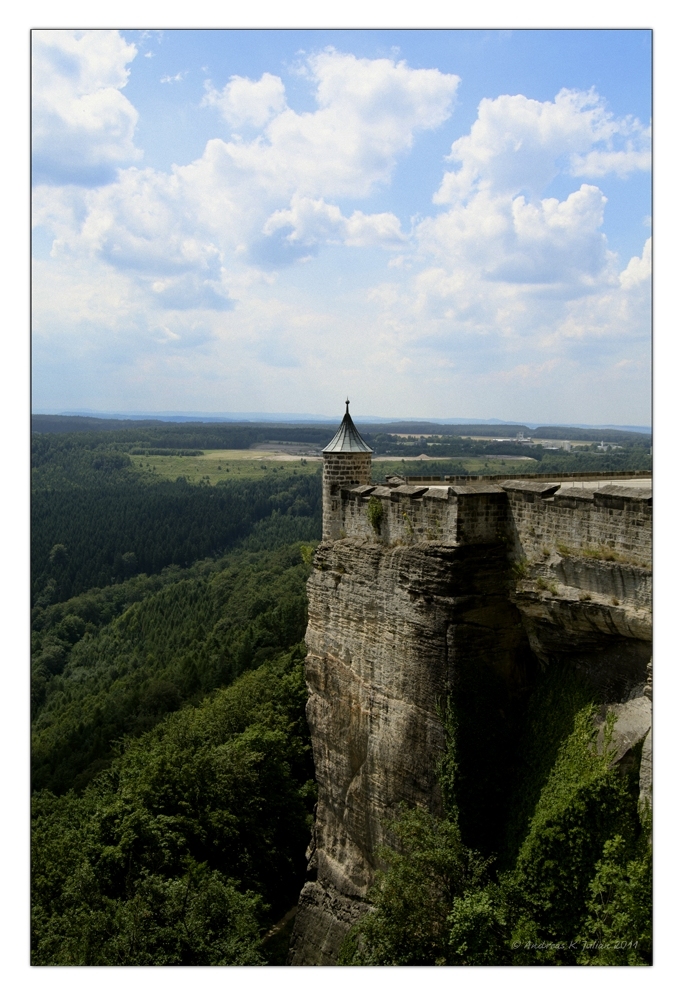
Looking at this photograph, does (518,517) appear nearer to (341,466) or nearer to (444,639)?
(444,639)

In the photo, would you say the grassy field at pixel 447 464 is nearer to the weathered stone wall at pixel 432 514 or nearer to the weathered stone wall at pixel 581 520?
the weathered stone wall at pixel 432 514

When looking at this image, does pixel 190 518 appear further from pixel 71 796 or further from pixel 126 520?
pixel 71 796

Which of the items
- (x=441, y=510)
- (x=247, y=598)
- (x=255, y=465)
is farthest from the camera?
(x=255, y=465)

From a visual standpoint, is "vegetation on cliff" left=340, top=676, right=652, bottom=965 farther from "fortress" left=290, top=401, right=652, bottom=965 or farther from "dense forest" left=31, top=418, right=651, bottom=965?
"fortress" left=290, top=401, right=652, bottom=965

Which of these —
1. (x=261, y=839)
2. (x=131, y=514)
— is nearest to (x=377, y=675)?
(x=261, y=839)

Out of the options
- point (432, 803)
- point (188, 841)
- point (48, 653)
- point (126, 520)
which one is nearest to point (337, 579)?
point (432, 803)

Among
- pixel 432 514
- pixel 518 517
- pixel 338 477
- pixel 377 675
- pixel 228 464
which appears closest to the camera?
pixel 518 517
